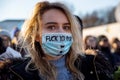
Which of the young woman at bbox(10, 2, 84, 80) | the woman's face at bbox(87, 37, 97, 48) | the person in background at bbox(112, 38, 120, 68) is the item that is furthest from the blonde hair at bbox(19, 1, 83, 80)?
the person in background at bbox(112, 38, 120, 68)

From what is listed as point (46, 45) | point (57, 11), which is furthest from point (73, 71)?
point (57, 11)

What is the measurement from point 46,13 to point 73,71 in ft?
1.93

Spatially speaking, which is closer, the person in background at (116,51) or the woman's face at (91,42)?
the woman's face at (91,42)

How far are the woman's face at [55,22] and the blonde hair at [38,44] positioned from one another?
38 millimetres

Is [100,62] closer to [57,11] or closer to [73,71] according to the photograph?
[73,71]

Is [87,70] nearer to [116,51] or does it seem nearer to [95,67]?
[95,67]

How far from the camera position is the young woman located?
11.4 ft

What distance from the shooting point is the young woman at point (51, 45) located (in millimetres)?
3467

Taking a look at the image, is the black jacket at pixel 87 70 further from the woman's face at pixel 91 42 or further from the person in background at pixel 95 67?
the woman's face at pixel 91 42

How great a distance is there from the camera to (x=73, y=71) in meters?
3.50

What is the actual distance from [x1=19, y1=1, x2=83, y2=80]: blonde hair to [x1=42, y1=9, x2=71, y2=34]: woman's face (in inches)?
1.5

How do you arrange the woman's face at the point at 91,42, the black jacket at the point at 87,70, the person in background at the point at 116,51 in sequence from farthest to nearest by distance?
1. the person in background at the point at 116,51
2. the woman's face at the point at 91,42
3. the black jacket at the point at 87,70

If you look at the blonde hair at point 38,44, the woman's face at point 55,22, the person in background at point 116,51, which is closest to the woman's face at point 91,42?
the person in background at point 116,51

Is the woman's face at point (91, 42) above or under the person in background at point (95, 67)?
above
